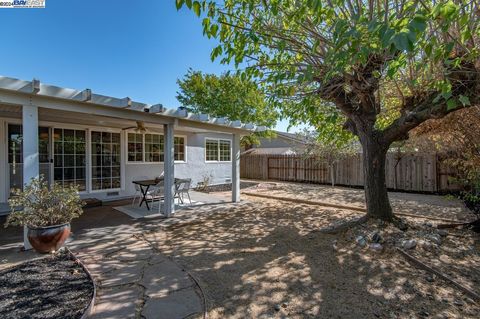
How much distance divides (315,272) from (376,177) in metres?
2.89

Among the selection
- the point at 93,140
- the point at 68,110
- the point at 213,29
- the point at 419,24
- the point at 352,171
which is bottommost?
the point at 352,171

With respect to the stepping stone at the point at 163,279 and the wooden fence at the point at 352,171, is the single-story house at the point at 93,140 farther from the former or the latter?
the wooden fence at the point at 352,171

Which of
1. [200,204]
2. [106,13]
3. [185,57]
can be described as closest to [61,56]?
[106,13]

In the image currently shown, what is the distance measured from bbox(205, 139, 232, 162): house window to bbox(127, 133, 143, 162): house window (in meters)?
3.37

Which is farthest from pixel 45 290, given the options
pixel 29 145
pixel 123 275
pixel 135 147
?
pixel 135 147

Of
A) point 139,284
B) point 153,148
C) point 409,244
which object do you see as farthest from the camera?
point 153,148

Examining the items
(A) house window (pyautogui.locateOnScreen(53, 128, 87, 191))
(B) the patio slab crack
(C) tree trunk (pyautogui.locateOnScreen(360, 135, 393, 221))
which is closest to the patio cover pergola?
(A) house window (pyautogui.locateOnScreen(53, 128, 87, 191))

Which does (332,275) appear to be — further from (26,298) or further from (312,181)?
(312,181)

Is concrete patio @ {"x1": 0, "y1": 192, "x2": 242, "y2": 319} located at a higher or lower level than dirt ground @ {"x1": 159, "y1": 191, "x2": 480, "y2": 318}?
higher

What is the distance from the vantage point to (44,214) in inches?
148

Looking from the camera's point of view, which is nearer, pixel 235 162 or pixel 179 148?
pixel 235 162

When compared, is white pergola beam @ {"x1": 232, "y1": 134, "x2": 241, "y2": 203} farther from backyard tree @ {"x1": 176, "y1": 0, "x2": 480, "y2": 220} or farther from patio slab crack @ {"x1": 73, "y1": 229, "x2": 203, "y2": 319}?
patio slab crack @ {"x1": 73, "y1": 229, "x2": 203, "y2": 319}

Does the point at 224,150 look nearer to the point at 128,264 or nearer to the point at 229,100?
the point at 229,100

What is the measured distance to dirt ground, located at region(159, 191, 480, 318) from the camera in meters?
2.63
